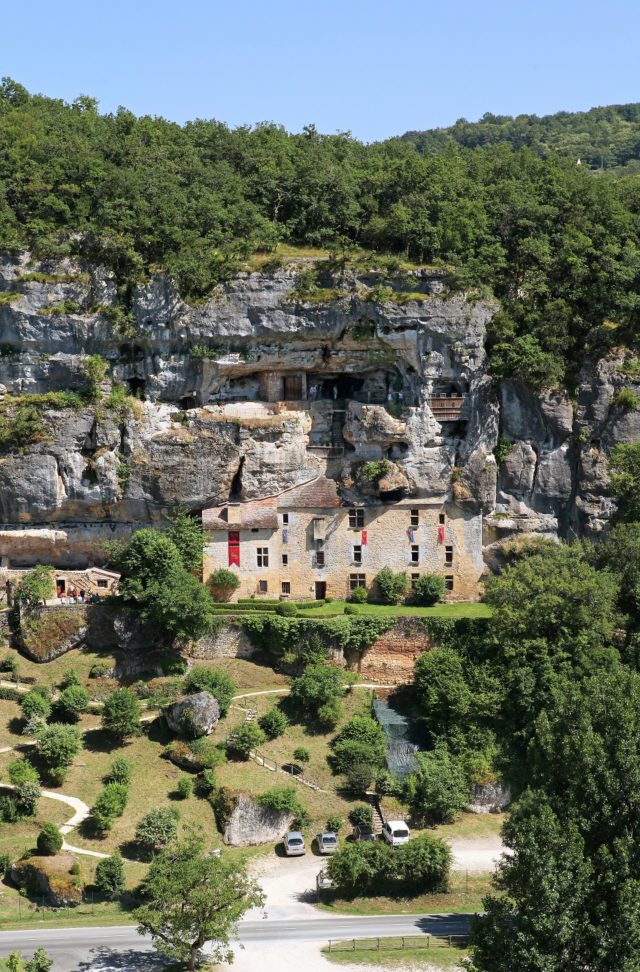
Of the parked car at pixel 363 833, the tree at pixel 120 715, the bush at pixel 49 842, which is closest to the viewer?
the bush at pixel 49 842

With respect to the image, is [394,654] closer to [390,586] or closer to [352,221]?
[390,586]

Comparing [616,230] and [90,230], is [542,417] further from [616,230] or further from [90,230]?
[90,230]

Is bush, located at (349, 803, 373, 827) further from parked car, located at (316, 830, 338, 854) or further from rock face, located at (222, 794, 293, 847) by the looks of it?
rock face, located at (222, 794, 293, 847)

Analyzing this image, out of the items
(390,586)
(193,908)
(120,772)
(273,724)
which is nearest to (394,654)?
(390,586)

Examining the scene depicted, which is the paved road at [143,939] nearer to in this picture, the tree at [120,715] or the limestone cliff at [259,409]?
the tree at [120,715]

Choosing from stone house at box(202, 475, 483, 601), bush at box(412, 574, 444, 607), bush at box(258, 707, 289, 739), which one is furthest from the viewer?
bush at box(412, 574, 444, 607)

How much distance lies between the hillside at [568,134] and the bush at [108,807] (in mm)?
78645

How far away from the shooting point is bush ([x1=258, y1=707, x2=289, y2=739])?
2201 inches

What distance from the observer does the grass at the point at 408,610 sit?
200 ft

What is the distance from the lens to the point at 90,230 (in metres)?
64.1

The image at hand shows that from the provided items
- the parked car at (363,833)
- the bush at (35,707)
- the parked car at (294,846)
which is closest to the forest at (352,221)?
the bush at (35,707)

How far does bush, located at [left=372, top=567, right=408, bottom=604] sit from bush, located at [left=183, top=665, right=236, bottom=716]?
9.53m

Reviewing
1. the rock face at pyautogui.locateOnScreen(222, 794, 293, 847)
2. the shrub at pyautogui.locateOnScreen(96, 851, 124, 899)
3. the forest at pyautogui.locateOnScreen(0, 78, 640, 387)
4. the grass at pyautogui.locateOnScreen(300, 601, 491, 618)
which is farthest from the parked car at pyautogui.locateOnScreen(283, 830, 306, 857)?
the forest at pyautogui.locateOnScreen(0, 78, 640, 387)

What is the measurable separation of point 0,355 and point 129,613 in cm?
1427
